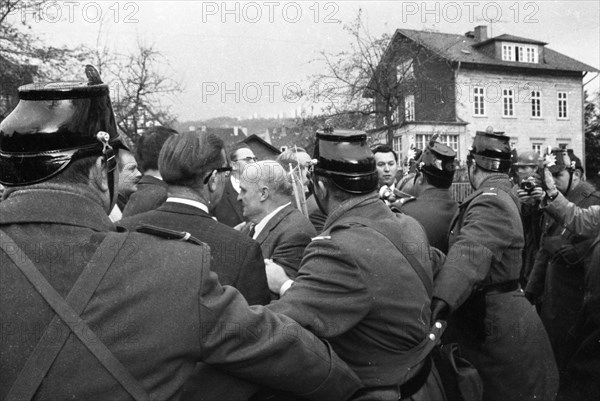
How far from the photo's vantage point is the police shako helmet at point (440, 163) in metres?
4.72

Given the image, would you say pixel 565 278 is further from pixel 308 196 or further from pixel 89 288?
pixel 89 288

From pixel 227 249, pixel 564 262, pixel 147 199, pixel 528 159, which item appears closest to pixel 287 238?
pixel 227 249

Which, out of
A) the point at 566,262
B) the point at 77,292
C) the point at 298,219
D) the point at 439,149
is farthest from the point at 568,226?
the point at 77,292

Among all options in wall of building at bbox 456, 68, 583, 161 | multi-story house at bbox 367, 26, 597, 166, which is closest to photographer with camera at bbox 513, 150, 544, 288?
multi-story house at bbox 367, 26, 597, 166

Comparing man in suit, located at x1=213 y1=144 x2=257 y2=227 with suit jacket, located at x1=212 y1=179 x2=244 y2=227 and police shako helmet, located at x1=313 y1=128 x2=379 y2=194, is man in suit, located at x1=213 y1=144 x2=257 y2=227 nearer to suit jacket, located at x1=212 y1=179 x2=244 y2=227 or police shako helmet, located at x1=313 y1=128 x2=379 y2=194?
suit jacket, located at x1=212 y1=179 x2=244 y2=227

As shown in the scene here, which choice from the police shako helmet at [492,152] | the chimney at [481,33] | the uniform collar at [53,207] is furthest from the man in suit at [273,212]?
the chimney at [481,33]

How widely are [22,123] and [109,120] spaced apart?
0.27 metres

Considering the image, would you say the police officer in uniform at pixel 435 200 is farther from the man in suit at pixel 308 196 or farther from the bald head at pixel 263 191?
the bald head at pixel 263 191

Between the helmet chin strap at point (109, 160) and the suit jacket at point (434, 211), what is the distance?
2.92 m

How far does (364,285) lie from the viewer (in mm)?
2572

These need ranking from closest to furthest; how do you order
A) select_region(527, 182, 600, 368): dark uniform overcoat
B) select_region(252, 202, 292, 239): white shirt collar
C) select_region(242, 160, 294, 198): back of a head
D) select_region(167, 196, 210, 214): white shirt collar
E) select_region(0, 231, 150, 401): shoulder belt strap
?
1. select_region(0, 231, 150, 401): shoulder belt strap
2. select_region(167, 196, 210, 214): white shirt collar
3. select_region(252, 202, 292, 239): white shirt collar
4. select_region(242, 160, 294, 198): back of a head
5. select_region(527, 182, 600, 368): dark uniform overcoat

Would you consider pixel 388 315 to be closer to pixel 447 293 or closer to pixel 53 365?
pixel 447 293

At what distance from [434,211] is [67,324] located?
353 cm

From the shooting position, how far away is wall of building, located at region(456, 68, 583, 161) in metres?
36.2
